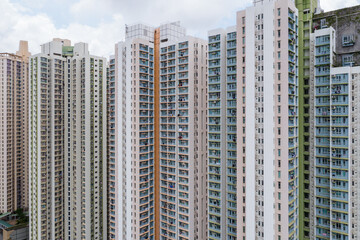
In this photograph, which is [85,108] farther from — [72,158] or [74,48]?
[74,48]

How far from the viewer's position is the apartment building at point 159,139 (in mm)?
51875

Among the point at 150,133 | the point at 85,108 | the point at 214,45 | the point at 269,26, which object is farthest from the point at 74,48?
the point at 269,26

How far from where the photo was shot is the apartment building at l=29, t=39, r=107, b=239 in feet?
221

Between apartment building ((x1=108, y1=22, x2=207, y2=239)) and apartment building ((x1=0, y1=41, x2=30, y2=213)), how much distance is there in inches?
2307

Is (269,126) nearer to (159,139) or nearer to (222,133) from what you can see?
(222,133)

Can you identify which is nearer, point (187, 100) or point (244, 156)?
point (244, 156)

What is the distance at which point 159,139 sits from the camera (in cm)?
5641

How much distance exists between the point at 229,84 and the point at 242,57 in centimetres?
633

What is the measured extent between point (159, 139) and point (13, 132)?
223 feet

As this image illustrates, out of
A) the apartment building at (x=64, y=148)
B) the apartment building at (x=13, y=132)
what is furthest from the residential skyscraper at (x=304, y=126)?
the apartment building at (x=13, y=132)

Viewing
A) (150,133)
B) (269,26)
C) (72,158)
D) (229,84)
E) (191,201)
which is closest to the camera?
(269,26)

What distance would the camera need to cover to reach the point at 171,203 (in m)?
53.7

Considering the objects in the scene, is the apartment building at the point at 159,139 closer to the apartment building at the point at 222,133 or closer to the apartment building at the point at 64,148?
the apartment building at the point at 222,133

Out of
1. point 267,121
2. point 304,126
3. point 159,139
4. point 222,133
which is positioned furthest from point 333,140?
point 159,139
